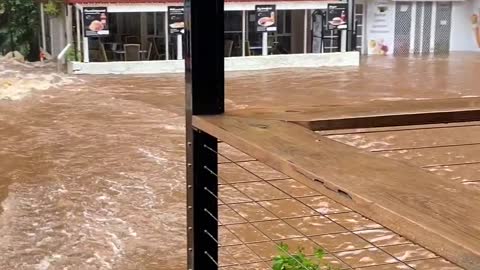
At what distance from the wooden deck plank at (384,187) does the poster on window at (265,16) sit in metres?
20.1

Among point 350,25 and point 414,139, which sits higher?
point 350,25

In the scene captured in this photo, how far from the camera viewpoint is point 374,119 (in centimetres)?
197

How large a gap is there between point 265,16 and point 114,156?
11.8 meters

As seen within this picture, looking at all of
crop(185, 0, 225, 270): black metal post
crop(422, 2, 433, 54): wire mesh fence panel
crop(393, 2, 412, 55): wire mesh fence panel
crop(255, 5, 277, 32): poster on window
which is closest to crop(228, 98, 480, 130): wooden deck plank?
crop(185, 0, 225, 270): black metal post

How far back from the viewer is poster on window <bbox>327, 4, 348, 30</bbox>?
2244cm

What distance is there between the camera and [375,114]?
2.01 meters

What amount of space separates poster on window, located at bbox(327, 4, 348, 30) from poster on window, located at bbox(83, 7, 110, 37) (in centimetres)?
656

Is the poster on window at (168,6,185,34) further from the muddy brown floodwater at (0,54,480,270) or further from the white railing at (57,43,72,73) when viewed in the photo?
the white railing at (57,43,72,73)

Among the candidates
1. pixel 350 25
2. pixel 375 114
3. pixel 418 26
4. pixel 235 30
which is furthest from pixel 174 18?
pixel 375 114

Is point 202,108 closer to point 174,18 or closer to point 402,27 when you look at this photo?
point 174,18

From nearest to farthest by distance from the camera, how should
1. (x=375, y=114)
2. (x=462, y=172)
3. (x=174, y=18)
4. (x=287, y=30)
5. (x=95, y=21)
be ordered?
(x=375, y=114)
(x=462, y=172)
(x=95, y=21)
(x=174, y=18)
(x=287, y=30)

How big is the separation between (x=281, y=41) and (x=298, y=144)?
2280 cm

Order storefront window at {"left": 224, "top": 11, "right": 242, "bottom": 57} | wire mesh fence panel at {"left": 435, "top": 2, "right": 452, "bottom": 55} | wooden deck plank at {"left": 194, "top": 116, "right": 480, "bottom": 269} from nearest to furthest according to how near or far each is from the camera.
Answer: wooden deck plank at {"left": 194, "top": 116, "right": 480, "bottom": 269}, storefront window at {"left": 224, "top": 11, "right": 242, "bottom": 57}, wire mesh fence panel at {"left": 435, "top": 2, "right": 452, "bottom": 55}

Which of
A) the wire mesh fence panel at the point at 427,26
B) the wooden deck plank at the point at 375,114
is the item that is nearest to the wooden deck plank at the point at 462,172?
the wooden deck plank at the point at 375,114
